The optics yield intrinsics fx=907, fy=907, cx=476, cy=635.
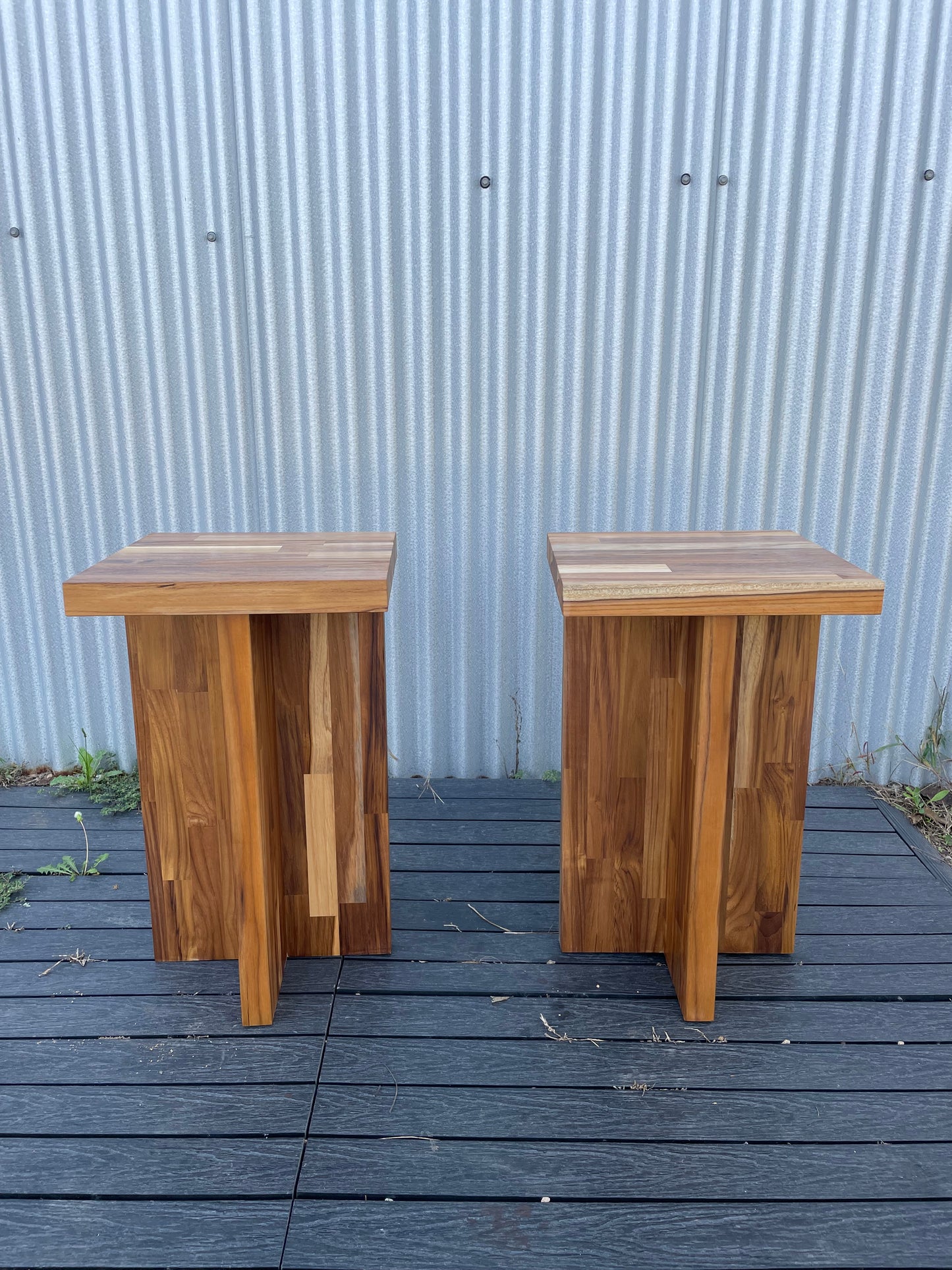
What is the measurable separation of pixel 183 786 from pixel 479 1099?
0.89 metres

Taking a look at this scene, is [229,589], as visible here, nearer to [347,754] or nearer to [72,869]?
[347,754]

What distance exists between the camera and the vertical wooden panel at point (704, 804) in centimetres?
173

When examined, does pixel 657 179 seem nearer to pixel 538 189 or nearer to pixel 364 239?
pixel 538 189

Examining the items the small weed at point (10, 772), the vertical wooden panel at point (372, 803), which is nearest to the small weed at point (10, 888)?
the small weed at point (10, 772)

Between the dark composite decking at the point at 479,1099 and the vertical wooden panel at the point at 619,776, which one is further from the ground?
the vertical wooden panel at the point at 619,776

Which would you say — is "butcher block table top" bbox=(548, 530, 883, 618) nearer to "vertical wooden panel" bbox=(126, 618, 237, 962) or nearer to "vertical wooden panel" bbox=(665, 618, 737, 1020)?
"vertical wooden panel" bbox=(665, 618, 737, 1020)

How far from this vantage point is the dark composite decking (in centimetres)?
139

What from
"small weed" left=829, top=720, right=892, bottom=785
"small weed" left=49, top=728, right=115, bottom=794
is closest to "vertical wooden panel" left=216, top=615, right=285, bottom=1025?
"small weed" left=49, top=728, right=115, bottom=794

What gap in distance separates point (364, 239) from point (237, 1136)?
2.33 meters

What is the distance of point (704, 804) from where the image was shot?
1.79 m

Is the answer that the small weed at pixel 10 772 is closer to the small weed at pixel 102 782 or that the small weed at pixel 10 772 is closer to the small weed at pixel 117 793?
the small weed at pixel 102 782

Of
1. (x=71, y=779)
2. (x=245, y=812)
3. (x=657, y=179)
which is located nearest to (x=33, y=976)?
(x=245, y=812)

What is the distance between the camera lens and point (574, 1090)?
1.67 meters

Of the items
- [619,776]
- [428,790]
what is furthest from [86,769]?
[619,776]
